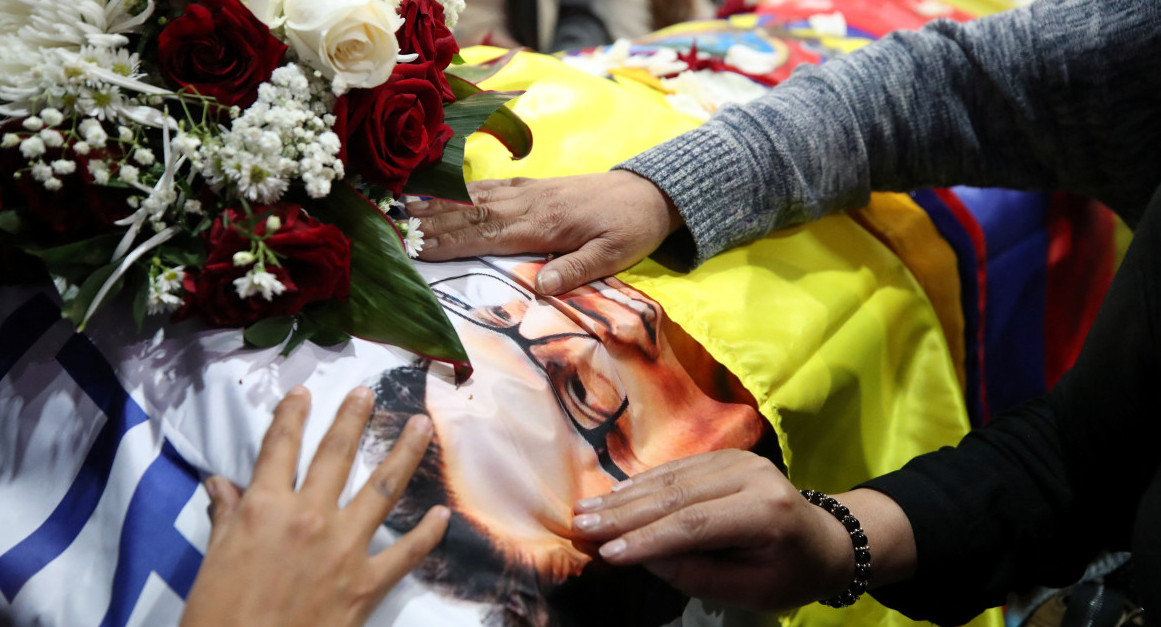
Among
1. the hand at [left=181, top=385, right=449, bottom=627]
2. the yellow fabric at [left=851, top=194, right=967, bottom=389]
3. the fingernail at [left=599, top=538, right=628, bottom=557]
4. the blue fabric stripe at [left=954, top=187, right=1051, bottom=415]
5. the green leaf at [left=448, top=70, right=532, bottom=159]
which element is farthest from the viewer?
the blue fabric stripe at [left=954, top=187, right=1051, bottom=415]

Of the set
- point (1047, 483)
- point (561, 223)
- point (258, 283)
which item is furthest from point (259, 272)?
point (1047, 483)

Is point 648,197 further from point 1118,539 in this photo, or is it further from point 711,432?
point 1118,539

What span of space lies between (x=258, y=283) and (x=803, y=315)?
0.54m

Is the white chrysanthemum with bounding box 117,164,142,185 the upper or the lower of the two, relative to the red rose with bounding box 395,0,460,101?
lower

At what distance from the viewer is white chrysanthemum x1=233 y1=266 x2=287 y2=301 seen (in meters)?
0.61

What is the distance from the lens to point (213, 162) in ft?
2.05

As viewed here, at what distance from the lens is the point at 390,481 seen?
0.60m

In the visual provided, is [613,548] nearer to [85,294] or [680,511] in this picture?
[680,511]

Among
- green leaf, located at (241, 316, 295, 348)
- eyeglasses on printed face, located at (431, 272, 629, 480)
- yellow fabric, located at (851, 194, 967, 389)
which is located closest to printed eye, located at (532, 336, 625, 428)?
eyeglasses on printed face, located at (431, 272, 629, 480)

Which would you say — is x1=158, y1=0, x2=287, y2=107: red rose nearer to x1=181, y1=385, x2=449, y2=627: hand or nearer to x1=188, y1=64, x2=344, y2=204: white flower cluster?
x1=188, y1=64, x2=344, y2=204: white flower cluster

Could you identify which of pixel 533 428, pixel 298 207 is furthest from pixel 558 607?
pixel 298 207

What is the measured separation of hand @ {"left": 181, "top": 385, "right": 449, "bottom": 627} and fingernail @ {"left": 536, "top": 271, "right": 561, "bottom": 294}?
212mm

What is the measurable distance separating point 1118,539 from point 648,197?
1.90 ft

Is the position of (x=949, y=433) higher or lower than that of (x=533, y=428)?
lower
